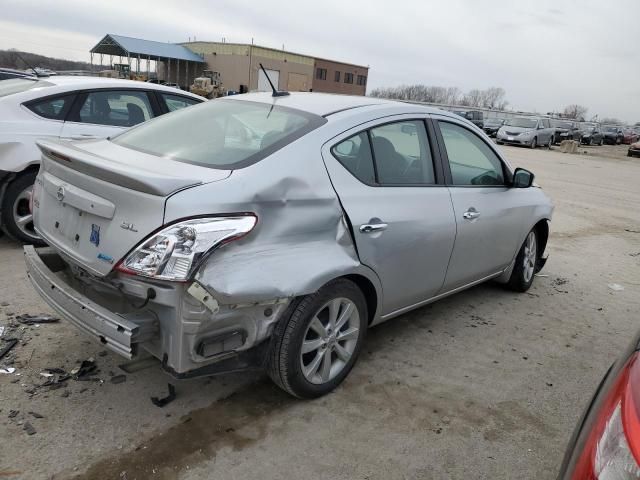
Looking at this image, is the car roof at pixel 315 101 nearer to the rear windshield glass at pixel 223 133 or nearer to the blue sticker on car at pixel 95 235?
the rear windshield glass at pixel 223 133

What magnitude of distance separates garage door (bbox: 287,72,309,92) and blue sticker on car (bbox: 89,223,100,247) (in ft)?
204

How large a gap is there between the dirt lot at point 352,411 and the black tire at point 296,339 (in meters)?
0.18

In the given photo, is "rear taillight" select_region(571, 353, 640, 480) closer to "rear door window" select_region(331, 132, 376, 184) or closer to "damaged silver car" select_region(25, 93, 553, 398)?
"damaged silver car" select_region(25, 93, 553, 398)

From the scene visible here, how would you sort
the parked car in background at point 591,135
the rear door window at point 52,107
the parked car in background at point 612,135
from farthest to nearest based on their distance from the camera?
the parked car in background at point 612,135 → the parked car in background at point 591,135 → the rear door window at point 52,107

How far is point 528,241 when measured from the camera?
5.05 meters

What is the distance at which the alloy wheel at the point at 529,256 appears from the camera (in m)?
5.07

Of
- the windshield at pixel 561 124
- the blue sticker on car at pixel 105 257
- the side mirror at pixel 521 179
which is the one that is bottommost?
the blue sticker on car at pixel 105 257

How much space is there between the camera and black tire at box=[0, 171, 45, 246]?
196 inches

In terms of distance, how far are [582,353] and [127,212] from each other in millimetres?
3481

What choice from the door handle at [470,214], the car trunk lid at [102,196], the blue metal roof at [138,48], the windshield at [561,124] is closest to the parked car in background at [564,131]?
the windshield at [561,124]

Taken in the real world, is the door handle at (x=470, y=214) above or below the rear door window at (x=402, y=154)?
below

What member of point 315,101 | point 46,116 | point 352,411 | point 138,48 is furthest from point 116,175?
point 138,48

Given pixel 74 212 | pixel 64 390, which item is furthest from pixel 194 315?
pixel 64 390

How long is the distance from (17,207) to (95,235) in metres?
3.13
